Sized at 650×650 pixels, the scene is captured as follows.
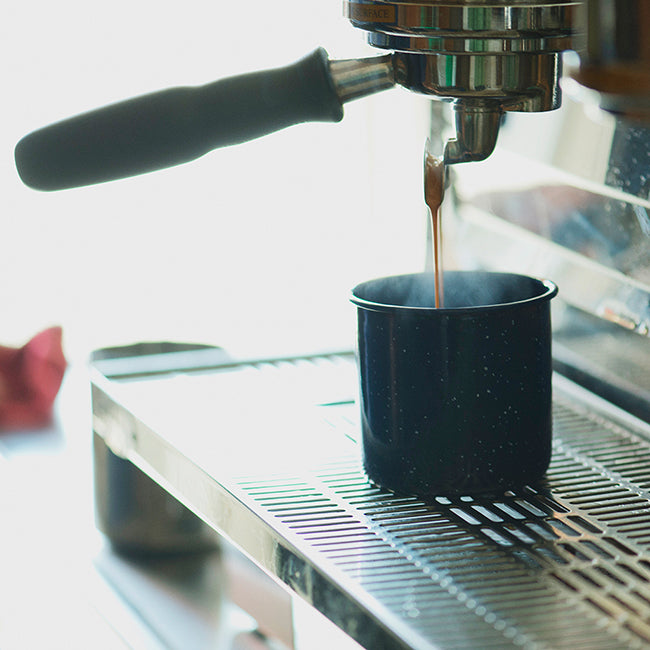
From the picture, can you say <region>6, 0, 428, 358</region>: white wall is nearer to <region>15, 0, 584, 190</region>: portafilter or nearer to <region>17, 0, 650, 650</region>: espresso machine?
<region>17, 0, 650, 650</region>: espresso machine

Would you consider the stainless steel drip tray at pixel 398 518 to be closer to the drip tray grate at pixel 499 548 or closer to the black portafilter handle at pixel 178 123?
the drip tray grate at pixel 499 548

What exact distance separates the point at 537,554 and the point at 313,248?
41.3 inches

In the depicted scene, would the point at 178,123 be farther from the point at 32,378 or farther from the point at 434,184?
the point at 32,378

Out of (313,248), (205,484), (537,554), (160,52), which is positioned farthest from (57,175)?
(313,248)

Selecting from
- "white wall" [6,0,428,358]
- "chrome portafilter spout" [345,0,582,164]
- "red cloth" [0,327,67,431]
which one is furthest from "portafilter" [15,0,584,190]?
"white wall" [6,0,428,358]

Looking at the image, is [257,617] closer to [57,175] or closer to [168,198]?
[57,175]

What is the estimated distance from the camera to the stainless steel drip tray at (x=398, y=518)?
39 centimetres

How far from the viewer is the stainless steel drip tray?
0.39 m

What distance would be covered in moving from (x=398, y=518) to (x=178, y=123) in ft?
0.63

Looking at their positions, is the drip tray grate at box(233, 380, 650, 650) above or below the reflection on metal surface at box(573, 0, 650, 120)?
below

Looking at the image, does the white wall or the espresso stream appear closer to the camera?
the espresso stream

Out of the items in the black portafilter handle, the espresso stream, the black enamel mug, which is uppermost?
the black portafilter handle

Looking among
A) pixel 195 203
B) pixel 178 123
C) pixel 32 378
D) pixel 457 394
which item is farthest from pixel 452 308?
pixel 195 203

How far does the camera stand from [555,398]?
0.64 m
